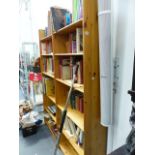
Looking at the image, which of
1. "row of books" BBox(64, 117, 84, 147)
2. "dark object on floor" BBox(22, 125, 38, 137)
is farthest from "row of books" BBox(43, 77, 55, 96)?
"row of books" BBox(64, 117, 84, 147)

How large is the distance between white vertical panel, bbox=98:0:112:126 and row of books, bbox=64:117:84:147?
564mm

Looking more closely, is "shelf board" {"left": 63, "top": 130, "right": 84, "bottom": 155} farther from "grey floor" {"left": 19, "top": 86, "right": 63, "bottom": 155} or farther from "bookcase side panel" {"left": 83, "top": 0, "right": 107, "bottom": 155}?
"grey floor" {"left": 19, "top": 86, "right": 63, "bottom": 155}

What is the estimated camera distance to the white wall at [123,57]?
42.1 inches

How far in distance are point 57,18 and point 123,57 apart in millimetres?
1111

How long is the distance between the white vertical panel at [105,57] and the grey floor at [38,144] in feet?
4.43

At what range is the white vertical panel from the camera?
1.04 m

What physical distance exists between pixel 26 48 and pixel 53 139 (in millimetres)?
2543

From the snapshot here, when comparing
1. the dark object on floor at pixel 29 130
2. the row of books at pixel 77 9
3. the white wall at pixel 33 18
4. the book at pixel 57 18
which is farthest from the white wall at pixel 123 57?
the white wall at pixel 33 18

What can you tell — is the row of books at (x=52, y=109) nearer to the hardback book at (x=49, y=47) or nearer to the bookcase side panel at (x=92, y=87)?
the hardback book at (x=49, y=47)

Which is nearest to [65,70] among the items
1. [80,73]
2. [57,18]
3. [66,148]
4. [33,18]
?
[80,73]

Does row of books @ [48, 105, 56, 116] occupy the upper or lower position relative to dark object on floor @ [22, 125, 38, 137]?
upper

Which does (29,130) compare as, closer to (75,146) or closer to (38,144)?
(38,144)
